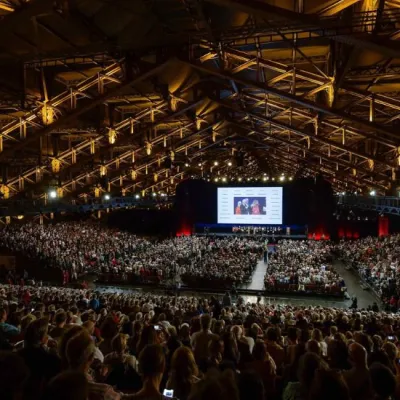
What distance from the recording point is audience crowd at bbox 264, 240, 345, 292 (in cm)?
1758

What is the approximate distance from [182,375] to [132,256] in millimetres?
22564

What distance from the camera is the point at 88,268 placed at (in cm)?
2172

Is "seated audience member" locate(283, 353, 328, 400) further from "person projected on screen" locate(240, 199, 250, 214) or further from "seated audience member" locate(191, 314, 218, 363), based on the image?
"person projected on screen" locate(240, 199, 250, 214)

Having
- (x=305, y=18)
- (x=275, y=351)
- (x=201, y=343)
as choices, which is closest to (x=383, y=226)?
(x=305, y=18)

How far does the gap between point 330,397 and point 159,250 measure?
25.0 metres

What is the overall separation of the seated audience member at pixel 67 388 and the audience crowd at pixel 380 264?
50.7 feet

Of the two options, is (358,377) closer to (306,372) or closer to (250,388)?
(306,372)

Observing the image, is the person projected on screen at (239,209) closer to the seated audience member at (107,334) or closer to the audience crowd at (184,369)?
the audience crowd at (184,369)

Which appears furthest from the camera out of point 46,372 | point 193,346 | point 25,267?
point 25,267

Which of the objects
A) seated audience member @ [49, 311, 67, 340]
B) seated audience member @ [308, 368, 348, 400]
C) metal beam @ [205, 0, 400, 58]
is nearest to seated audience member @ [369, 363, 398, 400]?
seated audience member @ [308, 368, 348, 400]

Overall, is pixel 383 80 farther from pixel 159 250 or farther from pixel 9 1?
pixel 159 250

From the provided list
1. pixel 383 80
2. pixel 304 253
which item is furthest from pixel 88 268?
pixel 383 80

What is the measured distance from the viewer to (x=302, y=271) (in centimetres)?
1894

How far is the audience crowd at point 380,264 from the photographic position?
623 inches
